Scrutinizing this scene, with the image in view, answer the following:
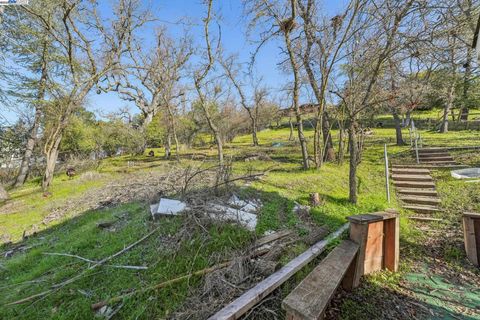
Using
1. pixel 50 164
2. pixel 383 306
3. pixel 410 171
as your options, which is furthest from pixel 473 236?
pixel 50 164

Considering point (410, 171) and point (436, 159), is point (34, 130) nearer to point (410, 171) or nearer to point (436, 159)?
point (410, 171)

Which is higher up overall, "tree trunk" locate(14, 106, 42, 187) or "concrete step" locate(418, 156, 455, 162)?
"tree trunk" locate(14, 106, 42, 187)

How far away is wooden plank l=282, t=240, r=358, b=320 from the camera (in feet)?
5.00

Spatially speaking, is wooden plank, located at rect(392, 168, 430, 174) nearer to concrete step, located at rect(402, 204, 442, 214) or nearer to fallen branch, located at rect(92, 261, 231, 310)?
concrete step, located at rect(402, 204, 442, 214)

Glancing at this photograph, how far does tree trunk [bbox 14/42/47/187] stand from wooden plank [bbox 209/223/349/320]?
12.1 metres

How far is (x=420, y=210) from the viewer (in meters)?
5.24

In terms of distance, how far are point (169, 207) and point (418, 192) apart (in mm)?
6460

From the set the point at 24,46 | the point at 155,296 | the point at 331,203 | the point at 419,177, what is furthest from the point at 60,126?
the point at 419,177

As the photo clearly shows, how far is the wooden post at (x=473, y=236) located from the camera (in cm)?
321

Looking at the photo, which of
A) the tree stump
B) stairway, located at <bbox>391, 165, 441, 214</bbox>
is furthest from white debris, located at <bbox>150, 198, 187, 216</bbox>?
stairway, located at <bbox>391, 165, 441, 214</bbox>

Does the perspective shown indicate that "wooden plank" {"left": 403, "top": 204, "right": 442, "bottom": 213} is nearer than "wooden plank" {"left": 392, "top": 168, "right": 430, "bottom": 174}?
Yes

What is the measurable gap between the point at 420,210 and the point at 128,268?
20.2 ft

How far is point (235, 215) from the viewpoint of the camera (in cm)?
356

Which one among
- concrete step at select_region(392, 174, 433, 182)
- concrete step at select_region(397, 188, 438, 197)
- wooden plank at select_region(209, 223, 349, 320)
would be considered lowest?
concrete step at select_region(397, 188, 438, 197)
